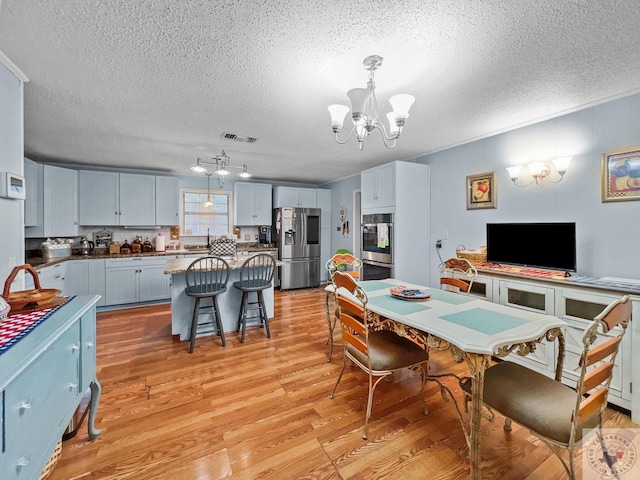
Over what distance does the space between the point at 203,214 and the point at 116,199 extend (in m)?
1.48

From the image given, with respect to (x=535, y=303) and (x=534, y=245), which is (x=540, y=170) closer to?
(x=534, y=245)

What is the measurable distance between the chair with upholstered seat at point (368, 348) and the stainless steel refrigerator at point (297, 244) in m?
3.85

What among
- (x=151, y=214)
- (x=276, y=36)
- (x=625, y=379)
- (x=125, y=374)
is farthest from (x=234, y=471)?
(x=151, y=214)

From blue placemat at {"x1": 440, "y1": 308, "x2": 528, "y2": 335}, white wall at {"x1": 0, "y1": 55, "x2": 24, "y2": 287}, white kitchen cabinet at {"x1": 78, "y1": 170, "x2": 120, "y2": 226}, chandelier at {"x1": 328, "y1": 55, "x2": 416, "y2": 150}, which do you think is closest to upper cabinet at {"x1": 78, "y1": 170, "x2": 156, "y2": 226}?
white kitchen cabinet at {"x1": 78, "y1": 170, "x2": 120, "y2": 226}

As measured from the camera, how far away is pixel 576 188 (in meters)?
2.58

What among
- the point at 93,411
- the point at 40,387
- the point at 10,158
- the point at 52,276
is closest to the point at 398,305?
the point at 40,387

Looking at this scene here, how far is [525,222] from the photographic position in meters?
2.95

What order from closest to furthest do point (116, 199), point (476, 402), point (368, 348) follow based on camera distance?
1. point (476, 402)
2. point (368, 348)
3. point (116, 199)

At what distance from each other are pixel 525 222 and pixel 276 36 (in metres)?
2.93

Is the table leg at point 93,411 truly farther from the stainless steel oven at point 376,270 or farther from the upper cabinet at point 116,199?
the upper cabinet at point 116,199

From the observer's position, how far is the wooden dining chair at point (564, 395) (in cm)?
114

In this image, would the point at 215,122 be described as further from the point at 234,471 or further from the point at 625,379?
the point at 625,379

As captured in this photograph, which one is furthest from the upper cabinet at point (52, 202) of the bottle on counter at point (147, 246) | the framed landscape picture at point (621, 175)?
the framed landscape picture at point (621, 175)

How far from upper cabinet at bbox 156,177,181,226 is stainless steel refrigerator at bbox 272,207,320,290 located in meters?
1.95
